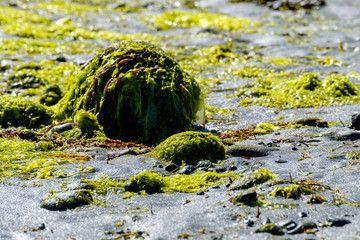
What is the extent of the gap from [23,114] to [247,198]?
3544mm

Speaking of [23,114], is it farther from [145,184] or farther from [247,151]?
[247,151]

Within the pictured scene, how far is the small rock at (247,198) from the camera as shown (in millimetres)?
3373

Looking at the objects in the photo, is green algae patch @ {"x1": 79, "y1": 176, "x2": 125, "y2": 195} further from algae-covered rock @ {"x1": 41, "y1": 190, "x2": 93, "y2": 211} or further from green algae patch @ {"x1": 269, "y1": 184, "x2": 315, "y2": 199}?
green algae patch @ {"x1": 269, "y1": 184, "x2": 315, "y2": 199}

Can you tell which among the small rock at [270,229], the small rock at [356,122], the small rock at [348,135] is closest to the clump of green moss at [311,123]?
the small rock at [356,122]

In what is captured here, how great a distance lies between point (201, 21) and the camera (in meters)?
12.0

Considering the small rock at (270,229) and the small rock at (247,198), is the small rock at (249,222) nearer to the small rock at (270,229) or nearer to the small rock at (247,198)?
the small rock at (270,229)

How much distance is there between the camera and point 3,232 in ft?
10.3

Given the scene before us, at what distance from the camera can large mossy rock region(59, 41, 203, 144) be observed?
542cm

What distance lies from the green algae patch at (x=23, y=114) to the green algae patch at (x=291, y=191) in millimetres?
3366

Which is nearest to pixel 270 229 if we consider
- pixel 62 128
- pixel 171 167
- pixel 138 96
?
pixel 171 167

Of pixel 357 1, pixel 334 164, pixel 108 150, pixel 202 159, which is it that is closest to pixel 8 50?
pixel 108 150

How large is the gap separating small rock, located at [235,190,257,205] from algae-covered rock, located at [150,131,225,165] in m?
0.96

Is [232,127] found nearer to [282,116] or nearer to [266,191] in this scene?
[282,116]

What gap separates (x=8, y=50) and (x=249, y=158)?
674 centimetres
